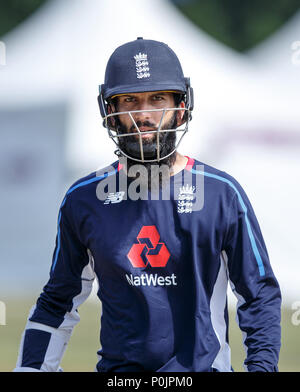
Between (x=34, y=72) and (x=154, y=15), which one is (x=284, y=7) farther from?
(x=34, y=72)

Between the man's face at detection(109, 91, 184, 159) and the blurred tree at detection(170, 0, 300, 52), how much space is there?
5.31 meters

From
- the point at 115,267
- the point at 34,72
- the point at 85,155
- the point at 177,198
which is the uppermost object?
the point at 34,72

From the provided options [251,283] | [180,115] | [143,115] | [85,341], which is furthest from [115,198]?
[85,341]

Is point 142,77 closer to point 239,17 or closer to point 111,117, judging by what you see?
point 111,117

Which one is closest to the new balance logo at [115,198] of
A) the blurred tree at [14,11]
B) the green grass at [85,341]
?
the green grass at [85,341]

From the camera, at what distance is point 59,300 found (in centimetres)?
304

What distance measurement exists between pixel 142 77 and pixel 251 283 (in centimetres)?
90

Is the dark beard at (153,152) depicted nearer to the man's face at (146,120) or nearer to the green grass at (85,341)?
the man's face at (146,120)

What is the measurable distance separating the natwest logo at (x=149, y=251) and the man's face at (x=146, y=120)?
1.03 feet

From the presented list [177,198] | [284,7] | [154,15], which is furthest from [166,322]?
[284,7]

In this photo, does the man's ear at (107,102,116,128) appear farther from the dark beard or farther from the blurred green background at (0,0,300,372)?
the blurred green background at (0,0,300,372)

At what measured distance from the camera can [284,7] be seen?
28.6ft

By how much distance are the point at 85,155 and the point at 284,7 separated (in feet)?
9.54

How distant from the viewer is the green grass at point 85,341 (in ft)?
19.1
